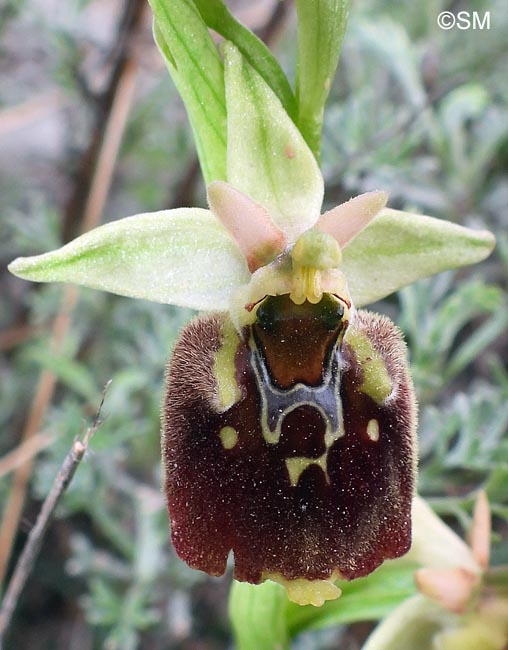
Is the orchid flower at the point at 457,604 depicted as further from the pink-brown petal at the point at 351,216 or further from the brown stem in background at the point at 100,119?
the brown stem in background at the point at 100,119

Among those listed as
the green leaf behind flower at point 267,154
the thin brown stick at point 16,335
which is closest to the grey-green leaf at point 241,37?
the green leaf behind flower at point 267,154

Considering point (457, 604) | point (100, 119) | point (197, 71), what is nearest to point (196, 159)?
point (100, 119)

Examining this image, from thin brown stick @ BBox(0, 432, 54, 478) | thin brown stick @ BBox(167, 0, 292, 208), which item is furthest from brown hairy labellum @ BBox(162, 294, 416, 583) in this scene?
thin brown stick @ BBox(167, 0, 292, 208)

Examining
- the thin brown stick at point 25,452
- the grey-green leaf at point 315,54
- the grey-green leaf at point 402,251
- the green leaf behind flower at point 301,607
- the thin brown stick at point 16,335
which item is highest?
the grey-green leaf at point 315,54

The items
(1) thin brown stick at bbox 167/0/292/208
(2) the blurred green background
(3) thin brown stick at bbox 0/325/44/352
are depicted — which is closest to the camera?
(2) the blurred green background

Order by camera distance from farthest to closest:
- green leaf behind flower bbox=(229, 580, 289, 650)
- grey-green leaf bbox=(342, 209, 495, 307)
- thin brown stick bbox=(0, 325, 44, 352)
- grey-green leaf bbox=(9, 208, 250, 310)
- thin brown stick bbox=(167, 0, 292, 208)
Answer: thin brown stick bbox=(0, 325, 44, 352) → thin brown stick bbox=(167, 0, 292, 208) → green leaf behind flower bbox=(229, 580, 289, 650) → grey-green leaf bbox=(342, 209, 495, 307) → grey-green leaf bbox=(9, 208, 250, 310)

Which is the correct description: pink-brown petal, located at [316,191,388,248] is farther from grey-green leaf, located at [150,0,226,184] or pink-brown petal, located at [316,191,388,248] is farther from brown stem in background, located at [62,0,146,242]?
brown stem in background, located at [62,0,146,242]

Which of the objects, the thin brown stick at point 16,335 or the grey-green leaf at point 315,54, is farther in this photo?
the thin brown stick at point 16,335
